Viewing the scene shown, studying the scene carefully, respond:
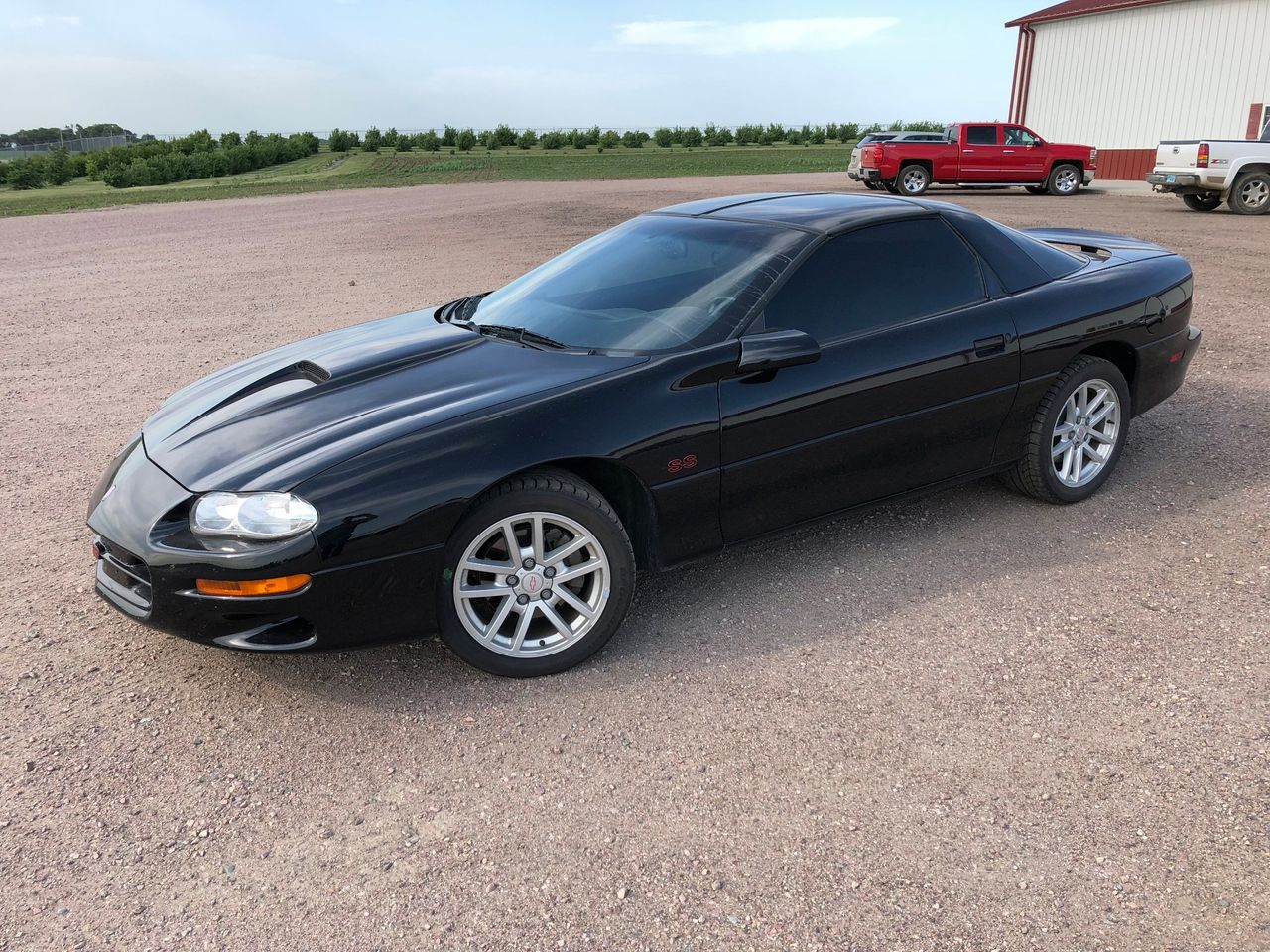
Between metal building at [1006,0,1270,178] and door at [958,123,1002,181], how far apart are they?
21.5 feet

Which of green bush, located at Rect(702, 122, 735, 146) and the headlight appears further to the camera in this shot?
green bush, located at Rect(702, 122, 735, 146)

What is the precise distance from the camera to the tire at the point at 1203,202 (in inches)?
739

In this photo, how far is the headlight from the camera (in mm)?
3029

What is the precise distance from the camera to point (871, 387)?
12.8 ft

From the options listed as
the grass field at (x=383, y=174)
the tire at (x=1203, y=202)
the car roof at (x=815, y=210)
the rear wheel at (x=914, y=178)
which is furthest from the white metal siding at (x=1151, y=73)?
the car roof at (x=815, y=210)

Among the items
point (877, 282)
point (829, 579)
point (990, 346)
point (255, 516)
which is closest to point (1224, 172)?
point (990, 346)

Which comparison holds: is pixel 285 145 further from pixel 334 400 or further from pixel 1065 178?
pixel 334 400

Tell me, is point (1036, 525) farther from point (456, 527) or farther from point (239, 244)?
point (239, 244)

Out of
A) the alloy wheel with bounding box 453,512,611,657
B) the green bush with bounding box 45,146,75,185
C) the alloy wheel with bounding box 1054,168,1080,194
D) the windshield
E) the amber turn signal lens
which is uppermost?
the green bush with bounding box 45,146,75,185

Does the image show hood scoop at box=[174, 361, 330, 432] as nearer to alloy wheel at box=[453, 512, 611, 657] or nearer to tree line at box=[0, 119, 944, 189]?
alloy wheel at box=[453, 512, 611, 657]

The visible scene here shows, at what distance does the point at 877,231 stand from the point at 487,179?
32.1 metres

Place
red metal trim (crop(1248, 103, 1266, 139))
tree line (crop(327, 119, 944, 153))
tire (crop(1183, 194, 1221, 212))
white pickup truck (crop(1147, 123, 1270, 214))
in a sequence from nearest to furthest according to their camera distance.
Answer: white pickup truck (crop(1147, 123, 1270, 214)), tire (crop(1183, 194, 1221, 212)), red metal trim (crop(1248, 103, 1266, 139)), tree line (crop(327, 119, 944, 153))

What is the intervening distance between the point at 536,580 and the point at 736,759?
2.95ft

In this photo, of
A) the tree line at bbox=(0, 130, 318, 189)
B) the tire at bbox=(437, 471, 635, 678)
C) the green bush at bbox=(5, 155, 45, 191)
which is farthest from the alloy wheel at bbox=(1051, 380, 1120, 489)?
the green bush at bbox=(5, 155, 45, 191)
